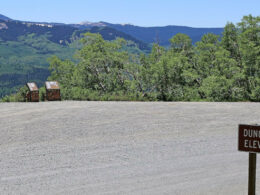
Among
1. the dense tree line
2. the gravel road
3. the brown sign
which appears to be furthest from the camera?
the dense tree line

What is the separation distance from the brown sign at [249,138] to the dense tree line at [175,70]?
15014mm

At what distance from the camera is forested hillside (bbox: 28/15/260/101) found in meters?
20.8

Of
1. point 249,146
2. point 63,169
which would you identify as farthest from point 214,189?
point 63,169

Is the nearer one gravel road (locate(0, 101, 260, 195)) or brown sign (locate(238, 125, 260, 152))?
brown sign (locate(238, 125, 260, 152))

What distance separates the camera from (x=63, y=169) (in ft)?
23.2

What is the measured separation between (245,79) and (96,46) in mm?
11633

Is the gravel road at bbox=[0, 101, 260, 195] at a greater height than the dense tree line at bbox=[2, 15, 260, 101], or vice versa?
the dense tree line at bbox=[2, 15, 260, 101]

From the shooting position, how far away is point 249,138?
14.3 feet

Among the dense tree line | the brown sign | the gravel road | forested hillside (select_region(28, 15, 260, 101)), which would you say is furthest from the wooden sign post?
forested hillside (select_region(28, 15, 260, 101))

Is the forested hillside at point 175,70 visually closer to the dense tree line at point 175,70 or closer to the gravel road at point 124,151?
the dense tree line at point 175,70

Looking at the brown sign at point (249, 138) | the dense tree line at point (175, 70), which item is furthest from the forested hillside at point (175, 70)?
the brown sign at point (249, 138)

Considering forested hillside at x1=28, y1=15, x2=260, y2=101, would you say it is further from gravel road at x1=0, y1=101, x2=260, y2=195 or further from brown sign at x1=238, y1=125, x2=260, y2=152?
brown sign at x1=238, y1=125, x2=260, y2=152

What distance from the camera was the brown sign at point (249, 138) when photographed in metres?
4.27

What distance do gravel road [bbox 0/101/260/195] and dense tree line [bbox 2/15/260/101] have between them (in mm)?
6911
